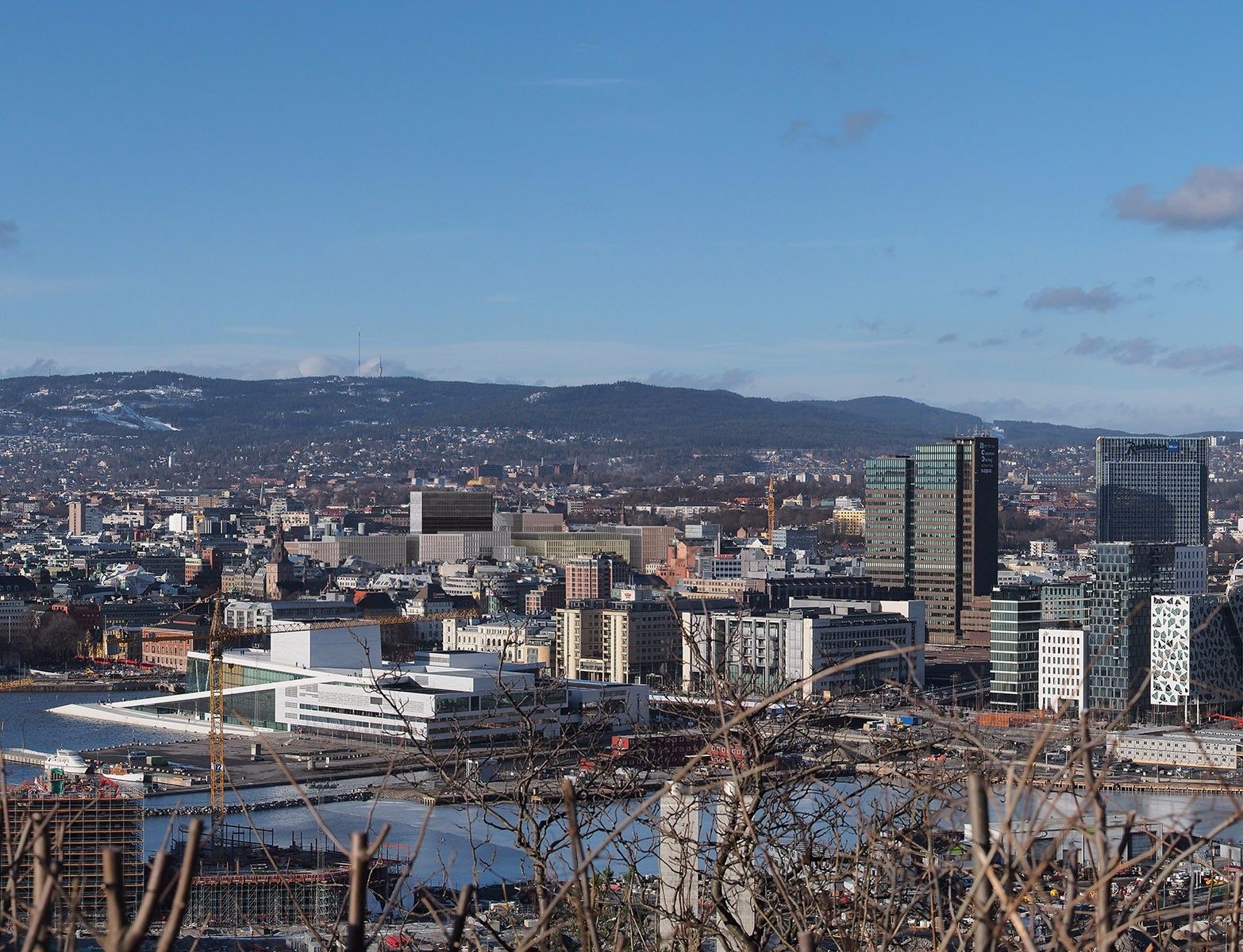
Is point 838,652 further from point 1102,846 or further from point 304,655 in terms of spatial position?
point 1102,846

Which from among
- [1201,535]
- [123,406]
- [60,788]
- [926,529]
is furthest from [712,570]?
[123,406]

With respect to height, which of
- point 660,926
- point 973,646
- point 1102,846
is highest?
point 1102,846

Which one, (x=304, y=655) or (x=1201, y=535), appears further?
(x=1201, y=535)

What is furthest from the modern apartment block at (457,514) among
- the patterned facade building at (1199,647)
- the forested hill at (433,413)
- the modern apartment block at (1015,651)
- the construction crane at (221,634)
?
the forested hill at (433,413)

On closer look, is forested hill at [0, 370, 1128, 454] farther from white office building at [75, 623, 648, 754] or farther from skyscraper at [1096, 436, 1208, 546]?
white office building at [75, 623, 648, 754]

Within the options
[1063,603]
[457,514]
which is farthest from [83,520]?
[1063,603]

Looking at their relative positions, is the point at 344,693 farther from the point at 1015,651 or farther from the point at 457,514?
the point at 457,514

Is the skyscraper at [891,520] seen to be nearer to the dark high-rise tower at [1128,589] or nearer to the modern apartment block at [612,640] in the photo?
the modern apartment block at [612,640]
